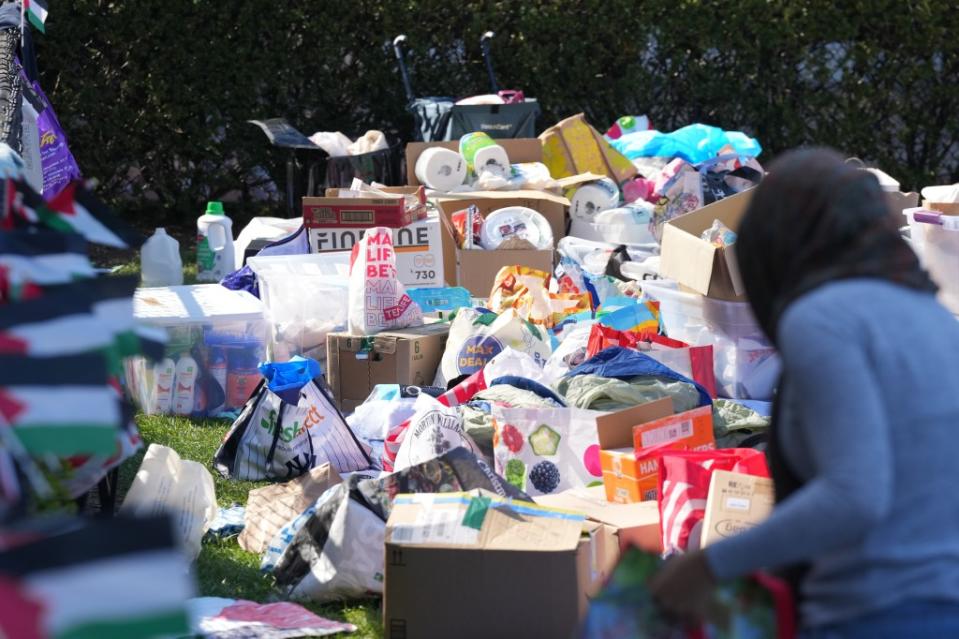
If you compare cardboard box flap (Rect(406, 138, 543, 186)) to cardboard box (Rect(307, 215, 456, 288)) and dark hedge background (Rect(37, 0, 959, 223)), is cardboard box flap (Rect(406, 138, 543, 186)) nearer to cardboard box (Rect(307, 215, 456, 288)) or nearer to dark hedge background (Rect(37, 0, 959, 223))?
cardboard box (Rect(307, 215, 456, 288))

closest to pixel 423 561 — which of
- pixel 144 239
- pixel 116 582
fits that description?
pixel 144 239

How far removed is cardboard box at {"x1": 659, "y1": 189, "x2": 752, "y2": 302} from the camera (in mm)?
5215

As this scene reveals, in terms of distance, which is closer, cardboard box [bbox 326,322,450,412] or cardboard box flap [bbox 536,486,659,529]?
cardboard box flap [bbox 536,486,659,529]

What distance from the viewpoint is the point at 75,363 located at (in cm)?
191

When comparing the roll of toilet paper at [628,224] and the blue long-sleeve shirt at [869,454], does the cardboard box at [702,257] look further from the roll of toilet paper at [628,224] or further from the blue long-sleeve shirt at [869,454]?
the blue long-sleeve shirt at [869,454]

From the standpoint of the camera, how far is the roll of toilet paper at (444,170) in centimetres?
799

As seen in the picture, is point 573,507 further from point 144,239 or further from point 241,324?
point 241,324

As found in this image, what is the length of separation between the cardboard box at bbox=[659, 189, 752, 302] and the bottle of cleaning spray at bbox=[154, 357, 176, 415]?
2.29m

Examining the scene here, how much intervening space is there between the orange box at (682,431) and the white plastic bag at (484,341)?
124cm

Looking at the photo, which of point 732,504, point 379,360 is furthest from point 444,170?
point 732,504

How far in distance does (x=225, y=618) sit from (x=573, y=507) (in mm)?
1094

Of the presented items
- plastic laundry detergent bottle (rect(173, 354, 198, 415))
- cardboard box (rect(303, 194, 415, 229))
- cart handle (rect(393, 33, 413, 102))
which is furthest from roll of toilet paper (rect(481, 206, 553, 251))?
cart handle (rect(393, 33, 413, 102))

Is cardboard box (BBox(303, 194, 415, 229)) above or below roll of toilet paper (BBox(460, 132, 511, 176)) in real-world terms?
below

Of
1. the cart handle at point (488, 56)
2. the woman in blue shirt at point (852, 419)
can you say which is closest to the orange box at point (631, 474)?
the woman in blue shirt at point (852, 419)
